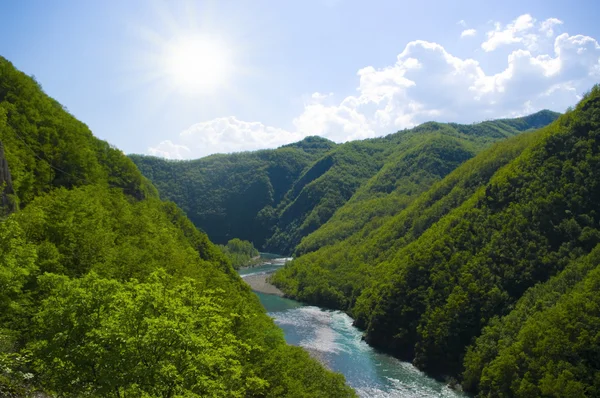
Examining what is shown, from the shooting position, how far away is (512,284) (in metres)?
93.9

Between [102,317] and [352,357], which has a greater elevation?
[102,317]

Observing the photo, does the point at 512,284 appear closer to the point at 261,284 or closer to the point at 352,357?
the point at 352,357

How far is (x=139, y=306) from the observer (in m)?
18.5

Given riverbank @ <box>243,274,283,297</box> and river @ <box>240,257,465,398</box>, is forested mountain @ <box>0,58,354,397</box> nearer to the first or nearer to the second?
river @ <box>240,257,465,398</box>

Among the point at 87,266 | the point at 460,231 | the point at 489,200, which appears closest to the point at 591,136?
the point at 489,200

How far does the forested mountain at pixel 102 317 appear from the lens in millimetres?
16578

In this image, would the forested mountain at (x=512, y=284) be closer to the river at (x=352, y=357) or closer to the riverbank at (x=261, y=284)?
the river at (x=352, y=357)

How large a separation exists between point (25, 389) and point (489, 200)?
4650 inches

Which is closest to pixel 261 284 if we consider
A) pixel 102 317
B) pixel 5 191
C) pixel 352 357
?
pixel 352 357

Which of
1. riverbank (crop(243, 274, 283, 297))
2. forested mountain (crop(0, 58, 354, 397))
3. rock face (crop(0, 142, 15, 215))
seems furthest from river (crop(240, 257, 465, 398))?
rock face (crop(0, 142, 15, 215))

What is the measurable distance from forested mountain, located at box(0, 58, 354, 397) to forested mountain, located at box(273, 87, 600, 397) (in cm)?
3752

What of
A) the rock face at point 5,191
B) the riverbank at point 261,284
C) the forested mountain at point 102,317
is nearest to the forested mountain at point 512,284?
the riverbank at point 261,284

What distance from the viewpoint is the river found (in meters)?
72.7

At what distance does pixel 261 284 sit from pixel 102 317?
158396 millimetres
